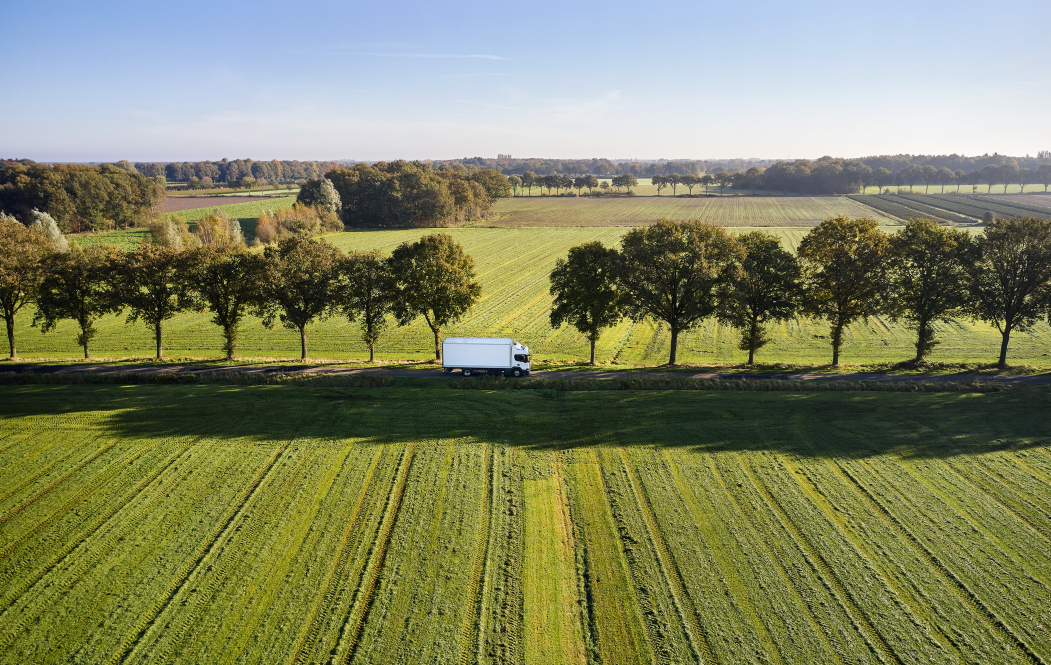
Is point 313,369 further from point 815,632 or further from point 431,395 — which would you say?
point 815,632

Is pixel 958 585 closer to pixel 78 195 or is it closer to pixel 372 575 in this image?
pixel 372 575

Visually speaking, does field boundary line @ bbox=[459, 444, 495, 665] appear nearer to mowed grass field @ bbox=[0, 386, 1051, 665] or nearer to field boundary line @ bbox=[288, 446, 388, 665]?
mowed grass field @ bbox=[0, 386, 1051, 665]

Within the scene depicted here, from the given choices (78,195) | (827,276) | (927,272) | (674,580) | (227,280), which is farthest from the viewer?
(78,195)

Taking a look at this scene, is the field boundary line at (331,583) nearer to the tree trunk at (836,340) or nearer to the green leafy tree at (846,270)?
the green leafy tree at (846,270)

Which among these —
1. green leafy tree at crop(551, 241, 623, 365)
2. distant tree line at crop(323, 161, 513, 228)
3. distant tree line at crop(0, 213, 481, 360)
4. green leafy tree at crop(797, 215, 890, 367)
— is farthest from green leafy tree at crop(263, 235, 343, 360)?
distant tree line at crop(323, 161, 513, 228)

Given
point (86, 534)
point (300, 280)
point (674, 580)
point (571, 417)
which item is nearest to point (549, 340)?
point (571, 417)
